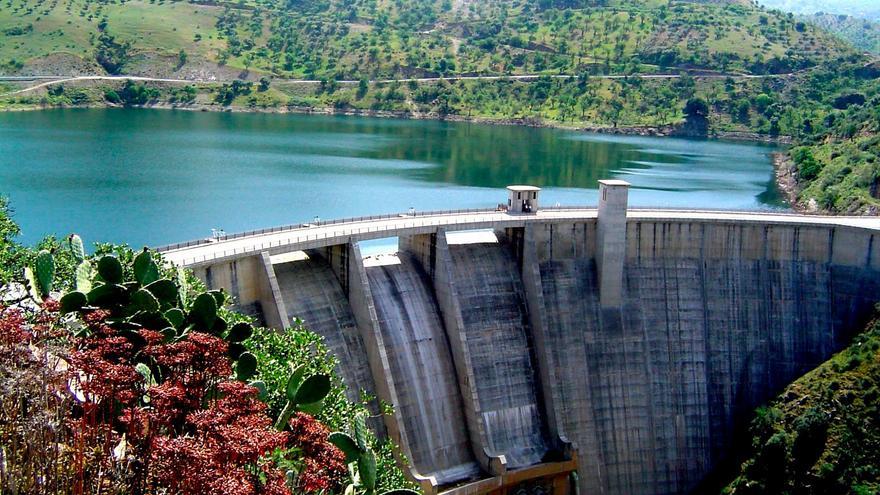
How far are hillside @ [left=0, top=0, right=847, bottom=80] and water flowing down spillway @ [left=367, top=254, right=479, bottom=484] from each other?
131m

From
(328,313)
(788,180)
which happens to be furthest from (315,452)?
(788,180)

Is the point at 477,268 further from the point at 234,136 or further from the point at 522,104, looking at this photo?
the point at 522,104

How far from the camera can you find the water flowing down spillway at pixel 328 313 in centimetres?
3206

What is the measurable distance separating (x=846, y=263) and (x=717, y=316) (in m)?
6.95

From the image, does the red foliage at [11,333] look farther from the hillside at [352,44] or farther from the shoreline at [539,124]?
the hillside at [352,44]

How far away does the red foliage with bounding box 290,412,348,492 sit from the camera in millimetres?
13727

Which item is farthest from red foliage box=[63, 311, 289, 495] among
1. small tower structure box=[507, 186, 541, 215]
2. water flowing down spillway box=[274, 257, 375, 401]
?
small tower structure box=[507, 186, 541, 215]

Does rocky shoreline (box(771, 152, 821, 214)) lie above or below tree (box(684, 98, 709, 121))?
below

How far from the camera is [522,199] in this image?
39.8 meters

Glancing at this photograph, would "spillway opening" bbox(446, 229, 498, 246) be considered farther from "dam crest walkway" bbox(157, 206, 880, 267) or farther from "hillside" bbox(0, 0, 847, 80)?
"hillside" bbox(0, 0, 847, 80)

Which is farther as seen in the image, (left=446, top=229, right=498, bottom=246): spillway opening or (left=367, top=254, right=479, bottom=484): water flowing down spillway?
(left=446, top=229, right=498, bottom=246): spillway opening

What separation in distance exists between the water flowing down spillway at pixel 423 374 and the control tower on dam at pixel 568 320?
76 mm

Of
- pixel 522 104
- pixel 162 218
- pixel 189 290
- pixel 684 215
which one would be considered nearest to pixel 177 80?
pixel 522 104

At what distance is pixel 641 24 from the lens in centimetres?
19000
